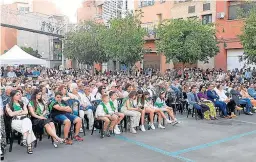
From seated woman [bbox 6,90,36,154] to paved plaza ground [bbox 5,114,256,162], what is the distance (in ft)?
1.01

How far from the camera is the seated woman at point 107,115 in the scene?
336 inches

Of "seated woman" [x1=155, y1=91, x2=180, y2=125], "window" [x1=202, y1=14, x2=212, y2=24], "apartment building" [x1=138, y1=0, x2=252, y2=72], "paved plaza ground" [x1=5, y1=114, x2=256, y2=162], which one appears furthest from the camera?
"window" [x1=202, y1=14, x2=212, y2=24]

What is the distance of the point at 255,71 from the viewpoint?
2217cm

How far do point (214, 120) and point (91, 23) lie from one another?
21.8 m

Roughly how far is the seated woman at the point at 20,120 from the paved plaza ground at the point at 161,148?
308mm

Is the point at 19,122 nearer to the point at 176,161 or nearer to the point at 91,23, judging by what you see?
the point at 176,161

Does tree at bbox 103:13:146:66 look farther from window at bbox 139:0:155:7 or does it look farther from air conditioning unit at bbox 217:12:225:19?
window at bbox 139:0:155:7

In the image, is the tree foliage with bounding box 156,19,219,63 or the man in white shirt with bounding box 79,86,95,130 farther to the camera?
the tree foliage with bounding box 156,19,219,63

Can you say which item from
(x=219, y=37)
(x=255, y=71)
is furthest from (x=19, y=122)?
(x=219, y=37)

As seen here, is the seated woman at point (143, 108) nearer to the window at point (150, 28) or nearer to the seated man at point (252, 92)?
the seated man at point (252, 92)

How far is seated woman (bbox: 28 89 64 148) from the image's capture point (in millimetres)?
7445

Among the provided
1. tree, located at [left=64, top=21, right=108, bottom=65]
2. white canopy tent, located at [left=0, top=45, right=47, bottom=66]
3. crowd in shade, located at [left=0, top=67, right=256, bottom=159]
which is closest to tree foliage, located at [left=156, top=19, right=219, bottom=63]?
tree, located at [left=64, top=21, right=108, bottom=65]

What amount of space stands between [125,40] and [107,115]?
15.8m

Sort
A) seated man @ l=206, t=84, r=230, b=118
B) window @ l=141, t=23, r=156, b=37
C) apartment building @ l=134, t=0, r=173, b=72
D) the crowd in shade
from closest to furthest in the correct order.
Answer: the crowd in shade
seated man @ l=206, t=84, r=230, b=118
apartment building @ l=134, t=0, r=173, b=72
window @ l=141, t=23, r=156, b=37
